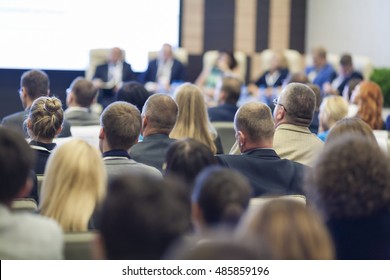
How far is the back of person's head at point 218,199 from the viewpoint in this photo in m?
2.20

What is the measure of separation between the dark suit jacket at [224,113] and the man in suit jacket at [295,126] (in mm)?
1859

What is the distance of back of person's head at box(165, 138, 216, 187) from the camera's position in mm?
2811

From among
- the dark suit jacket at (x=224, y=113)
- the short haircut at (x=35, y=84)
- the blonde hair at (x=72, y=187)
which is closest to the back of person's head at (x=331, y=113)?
the dark suit jacket at (x=224, y=113)

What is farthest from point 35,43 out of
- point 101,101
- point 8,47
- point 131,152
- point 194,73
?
point 131,152

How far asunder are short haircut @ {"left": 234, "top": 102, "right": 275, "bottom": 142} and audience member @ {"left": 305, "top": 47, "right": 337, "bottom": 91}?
6.14 meters

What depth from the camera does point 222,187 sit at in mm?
2213

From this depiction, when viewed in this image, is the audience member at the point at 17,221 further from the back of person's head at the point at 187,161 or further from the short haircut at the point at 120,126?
the short haircut at the point at 120,126

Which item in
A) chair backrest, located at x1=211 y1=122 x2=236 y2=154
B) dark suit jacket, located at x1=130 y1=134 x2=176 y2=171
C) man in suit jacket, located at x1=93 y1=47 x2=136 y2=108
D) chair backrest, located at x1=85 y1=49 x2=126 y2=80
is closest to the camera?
dark suit jacket, located at x1=130 y1=134 x2=176 y2=171

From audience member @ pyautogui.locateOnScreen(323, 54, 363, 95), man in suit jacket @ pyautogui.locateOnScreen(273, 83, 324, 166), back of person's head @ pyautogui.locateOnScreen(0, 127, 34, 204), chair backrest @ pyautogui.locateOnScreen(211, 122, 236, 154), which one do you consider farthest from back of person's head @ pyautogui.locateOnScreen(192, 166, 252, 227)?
audience member @ pyautogui.locateOnScreen(323, 54, 363, 95)

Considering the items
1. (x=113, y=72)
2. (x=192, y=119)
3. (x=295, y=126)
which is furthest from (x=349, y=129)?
(x=113, y=72)

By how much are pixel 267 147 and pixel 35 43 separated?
662 centimetres

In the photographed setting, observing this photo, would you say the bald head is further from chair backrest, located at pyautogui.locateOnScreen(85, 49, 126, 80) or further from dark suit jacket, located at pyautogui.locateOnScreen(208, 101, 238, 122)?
chair backrest, located at pyautogui.locateOnScreen(85, 49, 126, 80)

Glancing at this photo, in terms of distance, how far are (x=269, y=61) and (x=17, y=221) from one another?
8668 mm

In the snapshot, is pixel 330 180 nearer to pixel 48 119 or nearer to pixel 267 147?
pixel 267 147
